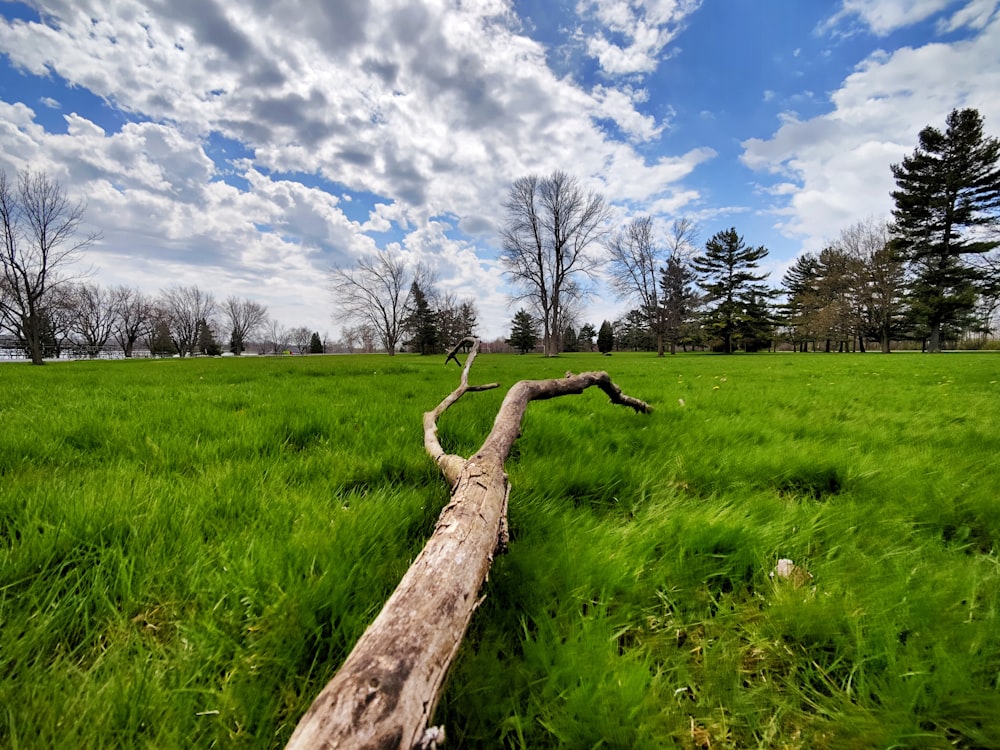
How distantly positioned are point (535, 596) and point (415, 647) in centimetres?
66

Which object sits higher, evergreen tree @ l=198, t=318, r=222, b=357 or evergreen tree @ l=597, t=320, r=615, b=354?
evergreen tree @ l=198, t=318, r=222, b=357

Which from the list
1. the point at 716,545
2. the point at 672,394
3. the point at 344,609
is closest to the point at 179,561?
the point at 344,609

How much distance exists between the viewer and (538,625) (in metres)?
1.17

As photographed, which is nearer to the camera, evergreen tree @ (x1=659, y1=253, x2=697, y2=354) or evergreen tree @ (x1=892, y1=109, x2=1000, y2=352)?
evergreen tree @ (x1=892, y1=109, x2=1000, y2=352)

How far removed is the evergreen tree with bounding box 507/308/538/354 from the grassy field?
59311mm

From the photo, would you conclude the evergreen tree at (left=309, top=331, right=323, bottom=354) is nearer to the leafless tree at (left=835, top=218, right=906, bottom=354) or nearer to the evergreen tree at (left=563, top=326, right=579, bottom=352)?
the evergreen tree at (left=563, top=326, right=579, bottom=352)

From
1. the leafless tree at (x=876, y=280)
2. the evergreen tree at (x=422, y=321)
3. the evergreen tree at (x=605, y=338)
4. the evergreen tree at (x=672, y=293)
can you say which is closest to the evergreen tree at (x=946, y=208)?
the leafless tree at (x=876, y=280)

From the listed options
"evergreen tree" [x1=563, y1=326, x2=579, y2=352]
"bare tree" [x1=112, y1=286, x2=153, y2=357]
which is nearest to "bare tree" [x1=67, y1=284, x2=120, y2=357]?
"bare tree" [x1=112, y1=286, x2=153, y2=357]

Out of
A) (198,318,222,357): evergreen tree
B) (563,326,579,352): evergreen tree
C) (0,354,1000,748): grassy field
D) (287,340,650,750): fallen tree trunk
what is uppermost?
(198,318,222,357): evergreen tree

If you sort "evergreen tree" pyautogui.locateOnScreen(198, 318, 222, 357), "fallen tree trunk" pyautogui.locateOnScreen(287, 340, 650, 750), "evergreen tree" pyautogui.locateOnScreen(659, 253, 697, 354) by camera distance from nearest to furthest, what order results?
"fallen tree trunk" pyautogui.locateOnScreen(287, 340, 650, 750), "evergreen tree" pyautogui.locateOnScreen(659, 253, 697, 354), "evergreen tree" pyautogui.locateOnScreen(198, 318, 222, 357)

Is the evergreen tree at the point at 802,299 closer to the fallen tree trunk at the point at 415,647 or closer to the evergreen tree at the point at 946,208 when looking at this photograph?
the evergreen tree at the point at 946,208

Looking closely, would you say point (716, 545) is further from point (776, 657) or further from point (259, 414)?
point (259, 414)

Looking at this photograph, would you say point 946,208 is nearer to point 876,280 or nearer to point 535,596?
point 876,280

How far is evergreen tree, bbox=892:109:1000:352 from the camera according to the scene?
27047mm
